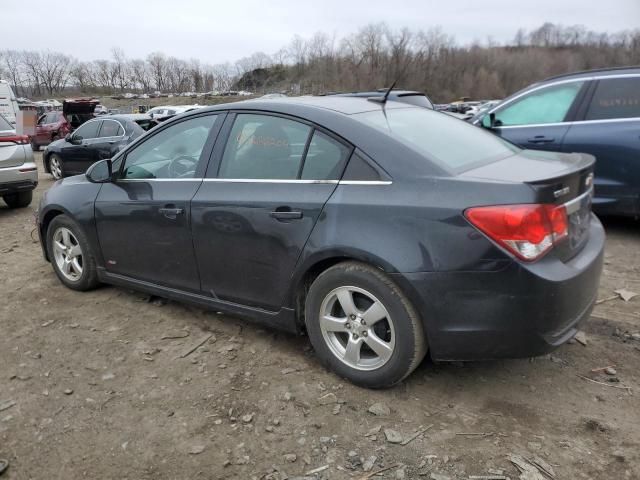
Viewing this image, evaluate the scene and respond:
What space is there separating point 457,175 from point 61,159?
11512 millimetres

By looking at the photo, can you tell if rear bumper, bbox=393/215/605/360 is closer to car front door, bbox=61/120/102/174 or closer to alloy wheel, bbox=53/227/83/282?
alloy wheel, bbox=53/227/83/282

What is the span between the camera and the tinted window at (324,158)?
110 inches

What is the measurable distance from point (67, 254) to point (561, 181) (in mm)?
3804

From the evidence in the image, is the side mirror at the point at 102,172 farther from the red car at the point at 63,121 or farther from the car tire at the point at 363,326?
the red car at the point at 63,121

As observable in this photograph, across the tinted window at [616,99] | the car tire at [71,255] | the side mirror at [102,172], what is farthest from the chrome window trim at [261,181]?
the tinted window at [616,99]

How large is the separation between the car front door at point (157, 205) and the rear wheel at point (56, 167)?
9084 millimetres

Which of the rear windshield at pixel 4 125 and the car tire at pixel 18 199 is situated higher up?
the rear windshield at pixel 4 125

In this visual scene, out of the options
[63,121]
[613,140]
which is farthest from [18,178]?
[63,121]

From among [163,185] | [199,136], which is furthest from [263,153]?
[163,185]

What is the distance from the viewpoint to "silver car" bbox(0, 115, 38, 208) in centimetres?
724

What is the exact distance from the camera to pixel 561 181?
2428 millimetres

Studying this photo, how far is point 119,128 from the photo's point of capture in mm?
11438

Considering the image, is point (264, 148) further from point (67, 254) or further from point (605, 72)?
point (605, 72)

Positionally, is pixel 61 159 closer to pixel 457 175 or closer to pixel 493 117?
pixel 493 117
